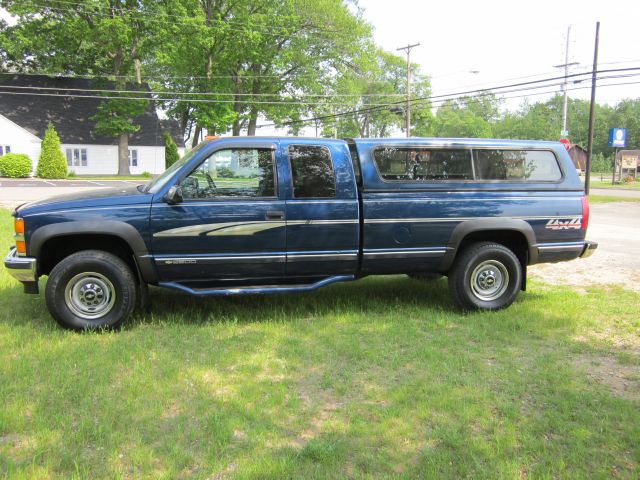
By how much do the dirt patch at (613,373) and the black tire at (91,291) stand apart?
4.12m

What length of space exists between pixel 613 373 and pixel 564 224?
6.52 feet

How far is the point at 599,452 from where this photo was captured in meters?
2.93

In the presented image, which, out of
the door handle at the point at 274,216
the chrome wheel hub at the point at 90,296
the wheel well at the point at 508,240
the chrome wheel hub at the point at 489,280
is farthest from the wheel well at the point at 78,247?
the chrome wheel hub at the point at 489,280

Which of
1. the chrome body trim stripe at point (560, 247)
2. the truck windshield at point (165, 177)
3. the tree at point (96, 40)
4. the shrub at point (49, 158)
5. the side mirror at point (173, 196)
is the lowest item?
the chrome body trim stripe at point (560, 247)

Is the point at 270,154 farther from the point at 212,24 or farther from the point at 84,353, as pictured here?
the point at 212,24

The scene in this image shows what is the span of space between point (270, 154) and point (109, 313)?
2.21 meters

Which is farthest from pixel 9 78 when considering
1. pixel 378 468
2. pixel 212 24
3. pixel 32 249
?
pixel 378 468

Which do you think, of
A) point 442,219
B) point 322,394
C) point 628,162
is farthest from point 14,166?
point 628,162

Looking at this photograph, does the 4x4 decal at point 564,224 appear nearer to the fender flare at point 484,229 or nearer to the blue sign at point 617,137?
the fender flare at point 484,229

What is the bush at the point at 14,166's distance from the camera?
3344cm

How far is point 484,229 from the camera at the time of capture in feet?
17.8

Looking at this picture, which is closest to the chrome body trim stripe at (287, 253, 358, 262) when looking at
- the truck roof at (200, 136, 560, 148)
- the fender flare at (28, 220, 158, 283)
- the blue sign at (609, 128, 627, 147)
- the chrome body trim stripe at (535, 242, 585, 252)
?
the truck roof at (200, 136, 560, 148)

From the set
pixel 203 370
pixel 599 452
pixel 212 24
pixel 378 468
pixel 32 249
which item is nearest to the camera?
pixel 378 468

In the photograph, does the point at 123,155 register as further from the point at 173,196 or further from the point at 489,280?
the point at 489,280
